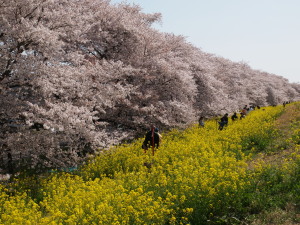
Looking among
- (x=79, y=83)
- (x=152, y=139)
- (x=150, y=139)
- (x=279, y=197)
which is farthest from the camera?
(x=79, y=83)

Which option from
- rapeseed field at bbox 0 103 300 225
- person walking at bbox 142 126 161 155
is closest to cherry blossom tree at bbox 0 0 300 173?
person walking at bbox 142 126 161 155

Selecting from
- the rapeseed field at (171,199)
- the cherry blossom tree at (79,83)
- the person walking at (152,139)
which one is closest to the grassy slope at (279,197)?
the rapeseed field at (171,199)

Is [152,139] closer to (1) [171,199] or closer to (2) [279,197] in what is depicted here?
(1) [171,199]

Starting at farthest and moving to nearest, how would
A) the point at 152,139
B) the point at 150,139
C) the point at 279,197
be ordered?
1. the point at 150,139
2. the point at 152,139
3. the point at 279,197

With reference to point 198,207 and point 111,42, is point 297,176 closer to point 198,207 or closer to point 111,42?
point 198,207

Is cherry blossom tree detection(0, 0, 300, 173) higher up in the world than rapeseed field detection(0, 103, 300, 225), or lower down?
higher up

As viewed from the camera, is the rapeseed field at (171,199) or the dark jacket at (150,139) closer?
the rapeseed field at (171,199)

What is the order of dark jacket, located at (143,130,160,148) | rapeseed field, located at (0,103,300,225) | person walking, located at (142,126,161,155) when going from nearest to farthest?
rapeseed field, located at (0,103,300,225) < person walking, located at (142,126,161,155) < dark jacket, located at (143,130,160,148)

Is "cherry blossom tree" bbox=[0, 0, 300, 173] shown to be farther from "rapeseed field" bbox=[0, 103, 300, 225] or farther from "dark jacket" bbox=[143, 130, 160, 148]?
"rapeseed field" bbox=[0, 103, 300, 225]

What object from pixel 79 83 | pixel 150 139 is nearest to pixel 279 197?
pixel 150 139

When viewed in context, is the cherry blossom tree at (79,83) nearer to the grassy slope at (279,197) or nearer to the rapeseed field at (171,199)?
the rapeseed field at (171,199)

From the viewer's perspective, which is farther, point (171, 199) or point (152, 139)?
point (152, 139)

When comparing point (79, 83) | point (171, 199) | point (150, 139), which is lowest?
point (171, 199)

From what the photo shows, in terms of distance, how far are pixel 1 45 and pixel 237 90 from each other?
4112 cm
